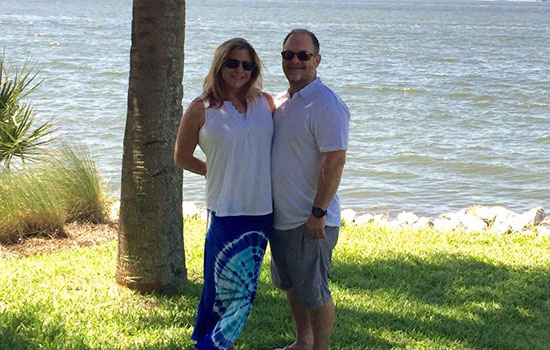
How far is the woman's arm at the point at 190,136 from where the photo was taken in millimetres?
4406

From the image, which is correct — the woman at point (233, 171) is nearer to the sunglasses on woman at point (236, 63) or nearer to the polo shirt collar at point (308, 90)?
the sunglasses on woman at point (236, 63)

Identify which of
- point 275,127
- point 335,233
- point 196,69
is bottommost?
point 196,69

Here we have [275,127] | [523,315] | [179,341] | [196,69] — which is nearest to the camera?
[275,127]

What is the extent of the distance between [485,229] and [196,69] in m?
21.7

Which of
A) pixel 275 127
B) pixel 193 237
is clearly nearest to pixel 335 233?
pixel 275 127

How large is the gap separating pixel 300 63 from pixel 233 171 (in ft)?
2.27

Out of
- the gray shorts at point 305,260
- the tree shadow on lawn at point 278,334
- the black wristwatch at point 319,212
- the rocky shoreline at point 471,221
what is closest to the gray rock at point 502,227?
the rocky shoreline at point 471,221

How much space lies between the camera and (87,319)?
17.6 feet

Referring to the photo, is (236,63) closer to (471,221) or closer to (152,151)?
(152,151)

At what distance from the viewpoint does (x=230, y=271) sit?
14.8ft

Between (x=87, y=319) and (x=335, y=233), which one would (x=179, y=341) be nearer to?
(x=87, y=319)

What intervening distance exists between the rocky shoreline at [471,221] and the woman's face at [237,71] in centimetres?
559

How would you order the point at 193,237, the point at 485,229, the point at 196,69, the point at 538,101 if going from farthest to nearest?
the point at 196,69
the point at 538,101
the point at 485,229
the point at 193,237

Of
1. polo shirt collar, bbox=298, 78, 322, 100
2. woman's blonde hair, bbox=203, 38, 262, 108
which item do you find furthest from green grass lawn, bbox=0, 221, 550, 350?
polo shirt collar, bbox=298, 78, 322, 100
